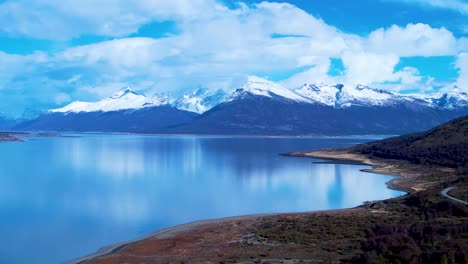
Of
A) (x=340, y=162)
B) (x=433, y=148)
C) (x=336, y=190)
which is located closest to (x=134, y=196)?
(x=336, y=190)

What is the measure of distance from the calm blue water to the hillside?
446 inches

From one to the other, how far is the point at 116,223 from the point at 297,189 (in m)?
25.9

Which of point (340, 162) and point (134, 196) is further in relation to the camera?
point (340, 162)

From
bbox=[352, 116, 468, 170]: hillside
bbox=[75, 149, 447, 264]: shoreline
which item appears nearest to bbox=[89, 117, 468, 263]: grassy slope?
bbox=[75, 149, 447, 264]: shoreline

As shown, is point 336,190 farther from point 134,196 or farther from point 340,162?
point 340,162

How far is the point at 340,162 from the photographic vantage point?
332ft

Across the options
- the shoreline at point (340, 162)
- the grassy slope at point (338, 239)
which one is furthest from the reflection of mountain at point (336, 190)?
the grassy slope at point (338, 239)

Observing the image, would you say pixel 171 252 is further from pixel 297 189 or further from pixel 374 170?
pixel 374 170

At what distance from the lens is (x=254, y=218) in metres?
41.5

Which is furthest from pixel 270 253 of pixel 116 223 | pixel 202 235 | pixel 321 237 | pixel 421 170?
pixel 421 170

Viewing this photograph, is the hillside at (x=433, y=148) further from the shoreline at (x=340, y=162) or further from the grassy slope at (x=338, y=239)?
the grassy slope at (x=338, y=239)

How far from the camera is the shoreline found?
33.9m

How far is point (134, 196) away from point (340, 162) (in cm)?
5435

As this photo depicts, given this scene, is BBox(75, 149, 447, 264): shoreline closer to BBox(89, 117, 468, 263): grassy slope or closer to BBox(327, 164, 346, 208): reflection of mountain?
BBox(89, 117, 468, 263): grassy slope
